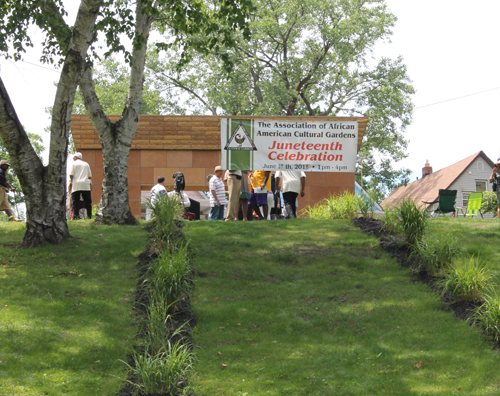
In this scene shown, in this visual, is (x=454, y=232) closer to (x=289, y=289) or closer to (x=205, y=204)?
(x=289, y=289)

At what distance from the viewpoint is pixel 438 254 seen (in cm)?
866

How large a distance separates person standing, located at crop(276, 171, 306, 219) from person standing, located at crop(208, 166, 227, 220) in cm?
145

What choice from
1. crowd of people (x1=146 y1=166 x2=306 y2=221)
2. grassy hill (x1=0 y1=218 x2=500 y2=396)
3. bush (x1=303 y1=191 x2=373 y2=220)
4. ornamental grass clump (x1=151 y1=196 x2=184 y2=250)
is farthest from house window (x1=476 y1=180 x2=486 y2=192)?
ornamental grass clump (x1=151 y1=196 x2=184 y2=250)

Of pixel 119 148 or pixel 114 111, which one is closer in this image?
pixel 119 148

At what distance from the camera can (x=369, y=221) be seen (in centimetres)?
1209

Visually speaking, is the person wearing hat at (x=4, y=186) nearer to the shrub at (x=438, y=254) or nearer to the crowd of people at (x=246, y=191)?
the crowd of people at (x=246, y=191)

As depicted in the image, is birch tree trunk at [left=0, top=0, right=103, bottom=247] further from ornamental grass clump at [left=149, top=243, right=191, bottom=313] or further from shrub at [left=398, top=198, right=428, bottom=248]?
shrub at [left=398, top=198, right=428, bottom=248]

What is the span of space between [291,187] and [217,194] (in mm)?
1814

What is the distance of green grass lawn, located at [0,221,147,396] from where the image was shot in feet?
18.3

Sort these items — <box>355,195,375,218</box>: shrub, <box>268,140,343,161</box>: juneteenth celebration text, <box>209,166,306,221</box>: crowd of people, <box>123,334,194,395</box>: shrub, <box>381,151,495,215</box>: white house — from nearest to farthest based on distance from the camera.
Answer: <box>123,334,194,395</box>: shrub
<box>355,195,375,218</box>: shrub
<box>209,166,306,221</box>: crowd of people
<box>268,140,343,161</box>: juneteenth celebration text
<box>381,151,495,215</box>: white house

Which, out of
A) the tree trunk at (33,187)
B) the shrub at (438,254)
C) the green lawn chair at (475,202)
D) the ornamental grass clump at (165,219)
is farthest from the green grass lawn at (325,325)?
the green lawn chair at (475,202)

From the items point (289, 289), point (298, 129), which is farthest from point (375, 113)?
point (289, 289)

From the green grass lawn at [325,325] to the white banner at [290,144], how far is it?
10.7 ft

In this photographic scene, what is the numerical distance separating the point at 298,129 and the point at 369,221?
10.6 ft
